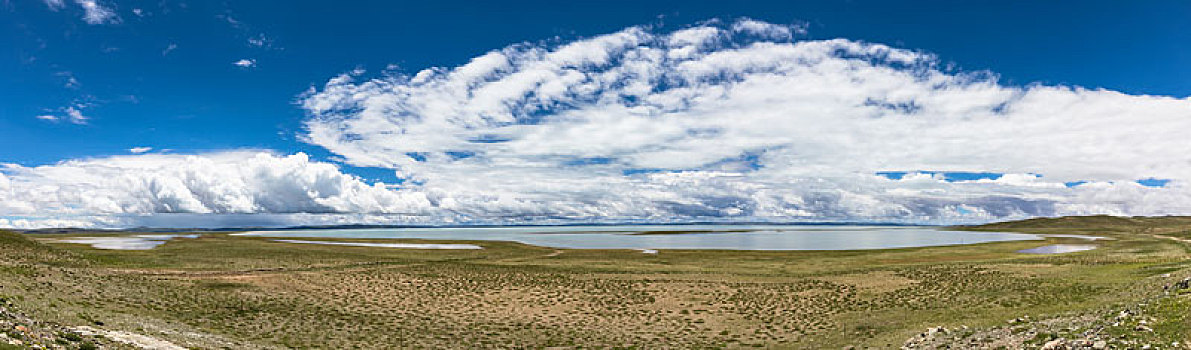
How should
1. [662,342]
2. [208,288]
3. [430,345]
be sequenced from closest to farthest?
[430,345], [662,342], [208,288]

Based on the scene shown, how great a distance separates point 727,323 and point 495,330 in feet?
49.1

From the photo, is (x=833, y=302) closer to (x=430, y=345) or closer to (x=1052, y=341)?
(x=1052, y=341)

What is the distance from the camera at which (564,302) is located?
42.9 meters

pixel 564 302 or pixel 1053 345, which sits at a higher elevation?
pixel 1053 345

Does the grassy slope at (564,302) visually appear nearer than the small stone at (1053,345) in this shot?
No

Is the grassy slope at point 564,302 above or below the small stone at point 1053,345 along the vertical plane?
below

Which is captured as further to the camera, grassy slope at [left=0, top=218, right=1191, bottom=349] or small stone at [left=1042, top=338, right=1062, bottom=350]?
grassy slope at [left=0, top=218, right=1191, bottom=349]

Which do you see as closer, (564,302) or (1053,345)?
(1053,345)

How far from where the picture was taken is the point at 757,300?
42.8 m

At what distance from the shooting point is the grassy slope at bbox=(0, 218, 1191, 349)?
29672mm

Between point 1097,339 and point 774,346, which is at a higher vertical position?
point 1097,339

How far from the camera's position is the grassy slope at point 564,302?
2967 centimetres

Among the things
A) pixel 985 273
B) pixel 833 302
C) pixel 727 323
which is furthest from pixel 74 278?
pixel 985 273

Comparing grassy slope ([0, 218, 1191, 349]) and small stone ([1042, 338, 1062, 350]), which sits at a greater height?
small stone ([1042, 338, 1062, 350])
